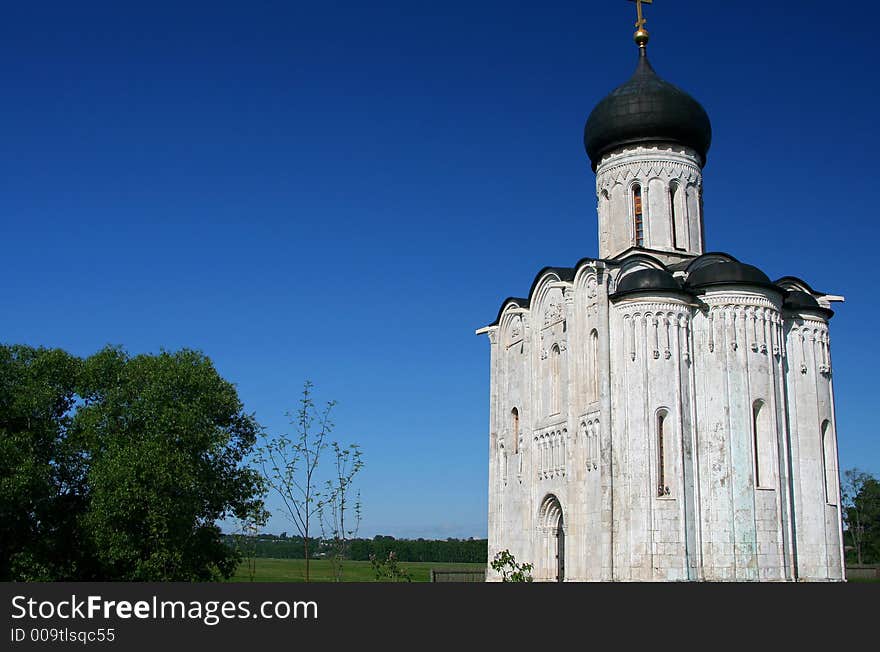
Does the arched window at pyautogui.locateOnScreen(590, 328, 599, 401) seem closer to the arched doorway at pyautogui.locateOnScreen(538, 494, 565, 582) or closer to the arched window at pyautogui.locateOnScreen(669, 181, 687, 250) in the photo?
the arched doorway at pyautogui.locateOnScreen(538, 494, 565, 582)

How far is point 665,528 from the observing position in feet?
74.5

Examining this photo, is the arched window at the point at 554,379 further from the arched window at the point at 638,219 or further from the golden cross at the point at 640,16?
the golden cross at the point at 640,16

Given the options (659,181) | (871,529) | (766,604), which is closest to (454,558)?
(871,529)

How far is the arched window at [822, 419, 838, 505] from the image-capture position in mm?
24969

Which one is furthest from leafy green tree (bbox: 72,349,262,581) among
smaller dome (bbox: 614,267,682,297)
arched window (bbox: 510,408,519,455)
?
smaller dome (bbox: 614,267,682,297)

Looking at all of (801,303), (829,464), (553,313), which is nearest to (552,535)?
(553,313)

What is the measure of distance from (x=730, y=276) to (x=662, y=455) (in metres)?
5.14

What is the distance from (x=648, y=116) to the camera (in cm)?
2822

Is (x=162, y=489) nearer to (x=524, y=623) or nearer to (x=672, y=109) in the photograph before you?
(x=524, y=623)

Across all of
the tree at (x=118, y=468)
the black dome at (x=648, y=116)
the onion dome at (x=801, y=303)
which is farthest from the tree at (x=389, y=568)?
the black dome at (x=648, y=116)

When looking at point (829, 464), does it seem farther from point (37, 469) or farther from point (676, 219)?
point (37, 469)

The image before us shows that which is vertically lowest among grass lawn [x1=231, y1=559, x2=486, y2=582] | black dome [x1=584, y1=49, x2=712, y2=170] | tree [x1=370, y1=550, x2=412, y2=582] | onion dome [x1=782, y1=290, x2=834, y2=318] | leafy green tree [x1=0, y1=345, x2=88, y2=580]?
grass lawn [x1=231, y1=559, x2=486, y2=582]

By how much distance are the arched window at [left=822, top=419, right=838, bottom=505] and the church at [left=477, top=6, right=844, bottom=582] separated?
60 mm

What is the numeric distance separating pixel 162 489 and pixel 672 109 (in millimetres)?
18393
